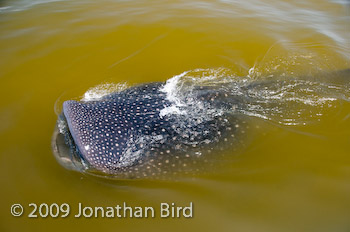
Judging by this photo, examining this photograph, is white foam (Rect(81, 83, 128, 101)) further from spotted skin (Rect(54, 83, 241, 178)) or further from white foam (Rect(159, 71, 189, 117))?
white foam (Rect(159, 71, 189, 117))

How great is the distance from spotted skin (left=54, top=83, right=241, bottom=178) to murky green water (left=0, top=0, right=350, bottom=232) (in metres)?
0.31

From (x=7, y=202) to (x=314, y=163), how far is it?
5167mm

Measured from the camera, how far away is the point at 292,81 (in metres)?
6.32

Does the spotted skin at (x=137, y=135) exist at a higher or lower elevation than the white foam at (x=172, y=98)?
lower

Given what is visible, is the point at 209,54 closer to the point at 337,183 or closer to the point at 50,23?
the point at 337,183

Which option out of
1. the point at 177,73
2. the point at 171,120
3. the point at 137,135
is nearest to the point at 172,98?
the point at 171,120

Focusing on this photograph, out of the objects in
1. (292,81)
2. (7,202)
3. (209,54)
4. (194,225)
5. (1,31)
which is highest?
(1,31)

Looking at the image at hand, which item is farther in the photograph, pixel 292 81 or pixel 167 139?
pixel 292 81

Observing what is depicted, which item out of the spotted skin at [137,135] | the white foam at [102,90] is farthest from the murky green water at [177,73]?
the spotted skin at [137,135]

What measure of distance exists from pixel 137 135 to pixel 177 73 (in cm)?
294

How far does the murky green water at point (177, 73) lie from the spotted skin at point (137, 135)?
0.31 metres

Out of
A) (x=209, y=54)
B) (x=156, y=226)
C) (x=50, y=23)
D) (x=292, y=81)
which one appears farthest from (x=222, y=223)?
(x=50, y=23)

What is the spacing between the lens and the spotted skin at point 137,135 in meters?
4.09

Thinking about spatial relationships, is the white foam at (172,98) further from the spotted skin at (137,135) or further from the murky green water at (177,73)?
the murky green water at (177,73)
